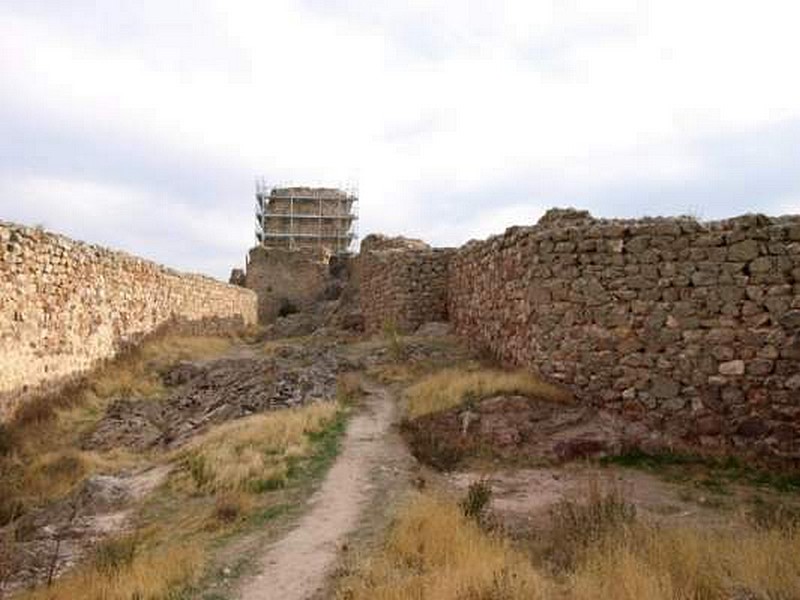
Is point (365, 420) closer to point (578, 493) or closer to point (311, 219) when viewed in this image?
point (578, 493)

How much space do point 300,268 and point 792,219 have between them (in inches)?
1103

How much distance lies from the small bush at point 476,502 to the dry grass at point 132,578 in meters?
2.54

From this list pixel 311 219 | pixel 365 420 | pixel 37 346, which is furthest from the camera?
A: pixel 311 219

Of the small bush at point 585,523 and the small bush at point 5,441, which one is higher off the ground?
the small bush at point 5,441

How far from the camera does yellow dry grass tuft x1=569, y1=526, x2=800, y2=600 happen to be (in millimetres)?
4820

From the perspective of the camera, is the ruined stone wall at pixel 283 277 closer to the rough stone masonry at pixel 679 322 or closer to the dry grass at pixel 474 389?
the dry grass at pixel 474 389

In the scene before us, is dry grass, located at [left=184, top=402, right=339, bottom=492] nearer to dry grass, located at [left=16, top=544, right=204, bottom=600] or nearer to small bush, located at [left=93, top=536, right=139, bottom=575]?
small bush, located at [left=93, top=536, right=139, bottom=575]

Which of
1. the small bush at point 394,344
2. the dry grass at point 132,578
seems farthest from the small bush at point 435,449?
the small bush at point 394,344

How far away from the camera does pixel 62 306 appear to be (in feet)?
44.2

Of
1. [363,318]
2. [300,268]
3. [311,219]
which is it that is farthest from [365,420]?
[311,219]

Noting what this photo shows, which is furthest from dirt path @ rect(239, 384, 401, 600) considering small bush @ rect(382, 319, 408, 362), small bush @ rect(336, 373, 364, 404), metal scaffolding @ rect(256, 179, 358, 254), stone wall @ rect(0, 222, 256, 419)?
metal scaffolding @ rect(256, 179, 358, 254)

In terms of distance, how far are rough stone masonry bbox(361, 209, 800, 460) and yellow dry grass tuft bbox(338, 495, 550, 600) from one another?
4.44 metres

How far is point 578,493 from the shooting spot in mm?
7602

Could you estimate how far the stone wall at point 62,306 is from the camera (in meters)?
11.5
